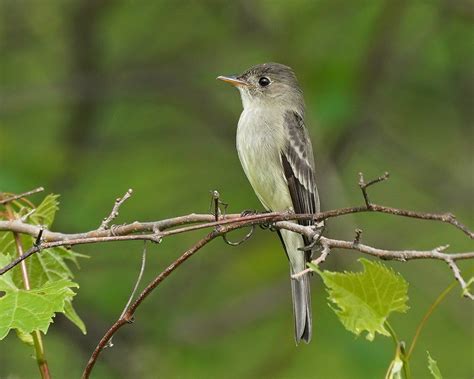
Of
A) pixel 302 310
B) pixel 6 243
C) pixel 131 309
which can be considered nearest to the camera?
pixel 131 309

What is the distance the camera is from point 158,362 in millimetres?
7031

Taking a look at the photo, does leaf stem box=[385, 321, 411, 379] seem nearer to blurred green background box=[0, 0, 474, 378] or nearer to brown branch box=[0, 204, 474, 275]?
brown branch box=[0, 204, 474, 275]

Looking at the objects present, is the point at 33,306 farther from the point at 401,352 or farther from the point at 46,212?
the point at 401,352

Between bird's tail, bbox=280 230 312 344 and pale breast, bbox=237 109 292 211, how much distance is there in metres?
0.21

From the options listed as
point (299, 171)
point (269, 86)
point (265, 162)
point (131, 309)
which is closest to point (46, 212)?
point (131, 309)

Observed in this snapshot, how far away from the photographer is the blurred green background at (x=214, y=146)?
7031mm

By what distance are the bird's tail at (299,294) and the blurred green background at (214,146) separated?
1660 millimetres

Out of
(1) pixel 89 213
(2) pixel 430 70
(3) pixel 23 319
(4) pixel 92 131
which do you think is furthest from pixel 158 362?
(3) pixel 23 319

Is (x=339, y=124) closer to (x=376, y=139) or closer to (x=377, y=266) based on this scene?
(x=376, y=139)

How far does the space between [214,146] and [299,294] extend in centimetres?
398

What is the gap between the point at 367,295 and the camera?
2.27 m

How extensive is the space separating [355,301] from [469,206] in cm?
571

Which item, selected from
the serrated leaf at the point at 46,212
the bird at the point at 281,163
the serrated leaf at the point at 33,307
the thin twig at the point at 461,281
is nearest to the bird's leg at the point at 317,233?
the thin twig at the point at 461,281

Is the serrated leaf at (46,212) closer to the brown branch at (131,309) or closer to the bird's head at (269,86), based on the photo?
the brown branch at (131,309)
